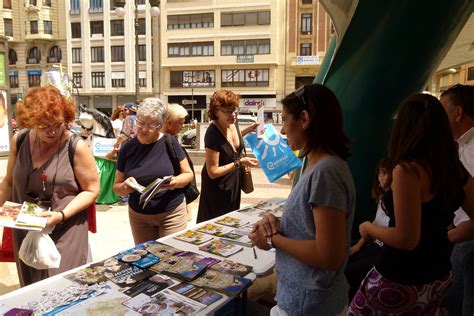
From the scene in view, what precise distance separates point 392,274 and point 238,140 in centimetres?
191

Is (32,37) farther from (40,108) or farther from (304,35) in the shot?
(40,108)

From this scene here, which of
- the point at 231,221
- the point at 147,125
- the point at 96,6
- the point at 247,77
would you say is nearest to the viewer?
the point at 147,125

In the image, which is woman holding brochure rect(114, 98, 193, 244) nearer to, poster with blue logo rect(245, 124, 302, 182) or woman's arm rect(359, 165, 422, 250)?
poster with blue logo rect(245, 124, 302, 182)

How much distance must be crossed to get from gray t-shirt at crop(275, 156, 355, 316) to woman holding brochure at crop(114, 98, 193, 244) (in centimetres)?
140

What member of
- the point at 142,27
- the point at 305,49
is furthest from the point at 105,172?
the point at 142,27

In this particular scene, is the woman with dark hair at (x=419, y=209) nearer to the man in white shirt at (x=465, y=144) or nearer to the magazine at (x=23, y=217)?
the man in white shirt at (x=465, y=144)

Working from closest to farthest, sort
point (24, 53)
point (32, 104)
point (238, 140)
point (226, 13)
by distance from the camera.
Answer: point (32, 104) → point (238, 140) → point (226, 13) → point (24, 53)

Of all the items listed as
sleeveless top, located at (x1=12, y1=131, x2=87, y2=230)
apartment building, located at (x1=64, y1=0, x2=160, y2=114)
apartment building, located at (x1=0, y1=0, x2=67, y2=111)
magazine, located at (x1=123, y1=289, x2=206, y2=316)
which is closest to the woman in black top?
sleeveless top, located at (x1=12, y1=131, x2=87, y2=230)

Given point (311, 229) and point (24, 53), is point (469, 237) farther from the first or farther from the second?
point (24, 53)

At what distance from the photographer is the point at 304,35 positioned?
3347 centimetres

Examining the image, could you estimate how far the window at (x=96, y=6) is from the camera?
3734 centimetres

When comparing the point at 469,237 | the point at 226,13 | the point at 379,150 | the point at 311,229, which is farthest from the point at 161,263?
the point at 226,13

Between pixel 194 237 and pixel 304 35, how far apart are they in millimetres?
33380

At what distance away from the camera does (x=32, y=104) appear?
2037 millimetres
